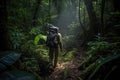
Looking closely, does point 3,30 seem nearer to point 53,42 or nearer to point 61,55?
point 53,42

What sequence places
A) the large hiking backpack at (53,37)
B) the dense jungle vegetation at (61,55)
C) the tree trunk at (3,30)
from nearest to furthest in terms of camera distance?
the dense jungle vegetation at (61,55)
the tree trunk at (3,30)
the large hiking backpack at (53,37)

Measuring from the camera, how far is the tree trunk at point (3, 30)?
5.12 meters

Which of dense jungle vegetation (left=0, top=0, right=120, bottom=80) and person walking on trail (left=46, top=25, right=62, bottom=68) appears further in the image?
person walking on trail (left=46, top=25, right=62, bottom=68)

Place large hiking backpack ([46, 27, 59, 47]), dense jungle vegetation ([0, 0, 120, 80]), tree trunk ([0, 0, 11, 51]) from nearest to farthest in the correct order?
1. dense jungle vegetation ([0, 0, 120, 80])
2. tree trunk ([0, 0, 11, 51])
3. large hiking backpack ([46, 27, 59, 47])

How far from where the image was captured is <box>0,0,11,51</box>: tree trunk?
202 inches

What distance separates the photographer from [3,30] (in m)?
5.20

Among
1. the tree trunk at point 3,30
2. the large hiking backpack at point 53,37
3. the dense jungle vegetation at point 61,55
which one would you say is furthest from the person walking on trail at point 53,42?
the tree trunk at point 3,30

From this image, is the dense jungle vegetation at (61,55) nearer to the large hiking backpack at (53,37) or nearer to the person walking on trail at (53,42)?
the person walking on trail at (53,42)

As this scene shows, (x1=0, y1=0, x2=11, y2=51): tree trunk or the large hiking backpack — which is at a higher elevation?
(x1=0, y1=0, x2=11, y2=51): tree trunk

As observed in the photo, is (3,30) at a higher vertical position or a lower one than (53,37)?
higher

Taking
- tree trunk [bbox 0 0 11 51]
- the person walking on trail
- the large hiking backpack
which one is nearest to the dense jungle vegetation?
tree trunk [bbox 0 0 11 51]

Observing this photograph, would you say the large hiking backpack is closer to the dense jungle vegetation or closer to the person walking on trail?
the person walking on trail

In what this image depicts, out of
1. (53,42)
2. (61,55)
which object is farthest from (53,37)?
(61,55)

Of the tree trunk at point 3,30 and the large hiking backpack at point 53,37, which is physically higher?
the tree trunk at point 3,30
